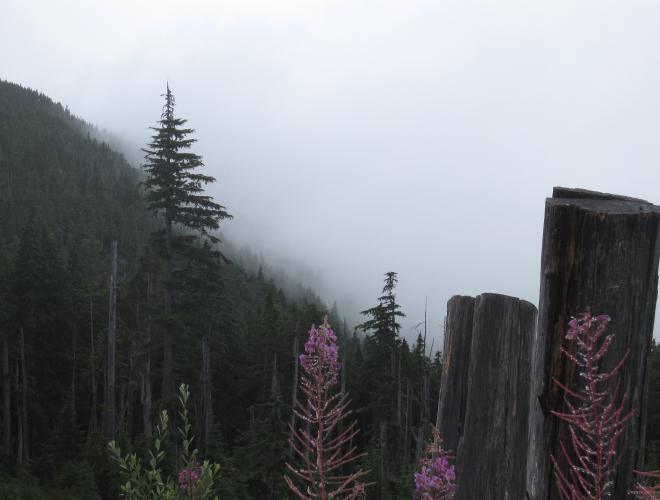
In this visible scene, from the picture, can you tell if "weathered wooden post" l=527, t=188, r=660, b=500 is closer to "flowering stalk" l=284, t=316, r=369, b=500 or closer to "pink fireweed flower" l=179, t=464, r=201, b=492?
"flowering stalk" l=284, t=316, r=369, b=500

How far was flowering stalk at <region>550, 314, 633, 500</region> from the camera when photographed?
46.0 inches

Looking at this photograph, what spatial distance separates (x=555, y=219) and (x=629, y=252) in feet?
0.70

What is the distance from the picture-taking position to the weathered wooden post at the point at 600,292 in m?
1.45

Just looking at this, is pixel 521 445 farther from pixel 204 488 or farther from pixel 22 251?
pixel 22 251

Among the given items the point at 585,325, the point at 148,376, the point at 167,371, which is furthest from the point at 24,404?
the point at 585,325

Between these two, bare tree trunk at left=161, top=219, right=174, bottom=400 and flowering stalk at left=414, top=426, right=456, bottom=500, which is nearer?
flowering stalk at left=414, top=426, right=456, bottom=500

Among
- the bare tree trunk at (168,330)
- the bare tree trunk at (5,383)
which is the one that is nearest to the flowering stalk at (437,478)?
the bare tree trunk at (168,330)

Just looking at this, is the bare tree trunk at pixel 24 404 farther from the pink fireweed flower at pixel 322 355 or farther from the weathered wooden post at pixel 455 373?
the pink fireweed flower at pixel 322 355

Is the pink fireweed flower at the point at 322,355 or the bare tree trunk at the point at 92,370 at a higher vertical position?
the pink fireweed flower at the point at 322,355

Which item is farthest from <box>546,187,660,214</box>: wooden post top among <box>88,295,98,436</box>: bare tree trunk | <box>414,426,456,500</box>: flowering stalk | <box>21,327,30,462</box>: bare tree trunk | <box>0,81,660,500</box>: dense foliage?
<box>21,327,30,462</box>: bare tree trunk

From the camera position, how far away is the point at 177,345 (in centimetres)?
2467

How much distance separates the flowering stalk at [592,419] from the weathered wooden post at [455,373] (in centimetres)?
62

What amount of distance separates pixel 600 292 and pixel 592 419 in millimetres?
343

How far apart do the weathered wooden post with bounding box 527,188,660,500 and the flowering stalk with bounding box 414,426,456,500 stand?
48 cm
